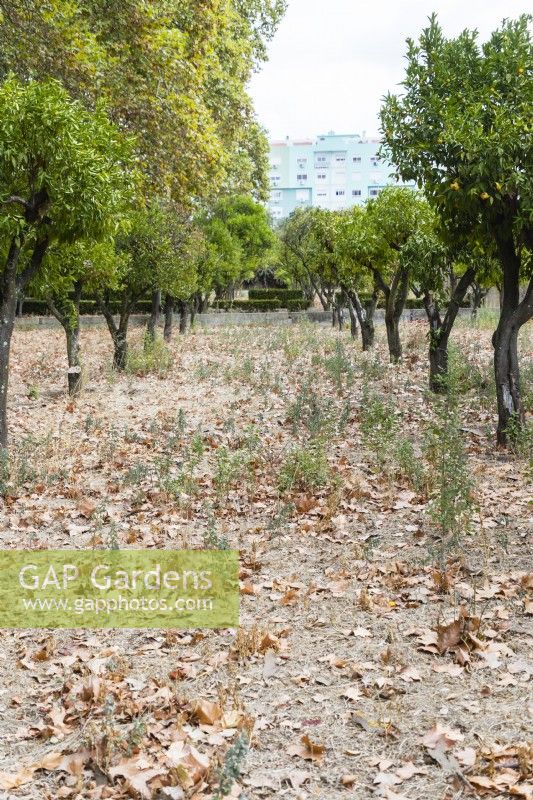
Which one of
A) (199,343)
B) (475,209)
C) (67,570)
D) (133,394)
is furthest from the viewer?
(199,343)

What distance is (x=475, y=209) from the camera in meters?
8.86

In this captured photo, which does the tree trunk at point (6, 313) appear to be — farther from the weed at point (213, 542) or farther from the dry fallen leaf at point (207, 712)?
the dry fallen leaf at point (207, 712)

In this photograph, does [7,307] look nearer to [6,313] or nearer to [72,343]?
[6,313]

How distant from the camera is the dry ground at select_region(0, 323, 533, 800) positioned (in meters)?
3.60

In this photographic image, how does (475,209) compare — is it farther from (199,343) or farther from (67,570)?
(199,343)

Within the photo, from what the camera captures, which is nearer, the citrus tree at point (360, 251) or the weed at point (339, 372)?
the weed at point (339, 372)

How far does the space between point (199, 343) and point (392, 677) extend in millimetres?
20125

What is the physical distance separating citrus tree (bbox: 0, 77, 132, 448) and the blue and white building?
3970 inches

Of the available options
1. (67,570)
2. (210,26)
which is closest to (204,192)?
(210,26)

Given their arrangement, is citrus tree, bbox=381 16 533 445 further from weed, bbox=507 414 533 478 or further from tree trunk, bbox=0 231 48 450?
tree trunk, bbox=0 231 48 450

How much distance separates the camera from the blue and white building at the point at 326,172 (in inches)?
4198

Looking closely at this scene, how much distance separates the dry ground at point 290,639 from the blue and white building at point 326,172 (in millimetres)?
101719

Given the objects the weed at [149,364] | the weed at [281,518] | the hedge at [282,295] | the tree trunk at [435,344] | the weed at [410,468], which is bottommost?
the weed at [281,518]

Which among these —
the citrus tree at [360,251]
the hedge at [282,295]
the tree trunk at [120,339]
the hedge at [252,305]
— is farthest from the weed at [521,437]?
the hedge at [282,295]
